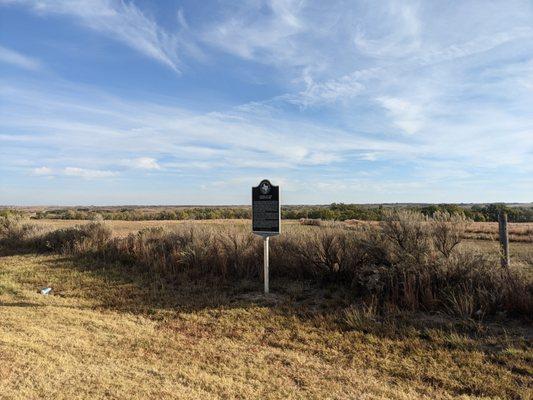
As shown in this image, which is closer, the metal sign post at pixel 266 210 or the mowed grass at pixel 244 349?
the mowed grass at pixel 244 349

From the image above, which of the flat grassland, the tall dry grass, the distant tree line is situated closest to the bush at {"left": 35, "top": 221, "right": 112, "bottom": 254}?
the tall dry grass

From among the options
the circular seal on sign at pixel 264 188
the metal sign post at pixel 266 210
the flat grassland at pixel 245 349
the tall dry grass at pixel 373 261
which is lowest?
the flat grassland at pixel 245 349

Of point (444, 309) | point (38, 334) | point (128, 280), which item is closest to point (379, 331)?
point (444, 309)

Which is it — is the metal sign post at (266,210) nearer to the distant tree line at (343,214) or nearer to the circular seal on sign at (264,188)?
the circular seal on sign at (264,188)

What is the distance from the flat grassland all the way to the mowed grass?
0.8 inches

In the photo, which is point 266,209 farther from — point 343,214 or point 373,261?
point 343,214

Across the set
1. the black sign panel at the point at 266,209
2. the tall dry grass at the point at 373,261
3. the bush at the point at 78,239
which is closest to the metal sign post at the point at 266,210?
the black sign panel at the point at 266,209

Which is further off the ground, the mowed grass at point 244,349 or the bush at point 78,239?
the bush at point 78,239

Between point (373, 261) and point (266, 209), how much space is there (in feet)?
9.06

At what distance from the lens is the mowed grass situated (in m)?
4.63

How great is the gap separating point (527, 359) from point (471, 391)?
1451 millimetres

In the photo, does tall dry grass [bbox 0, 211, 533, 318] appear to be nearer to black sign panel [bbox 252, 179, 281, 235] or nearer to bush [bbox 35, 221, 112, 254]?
bush [bbox 35, 221, 112, 254]

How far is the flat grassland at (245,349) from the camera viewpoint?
4.63m

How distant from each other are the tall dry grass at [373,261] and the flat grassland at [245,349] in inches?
22.0
